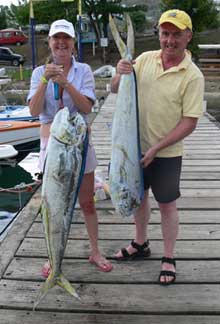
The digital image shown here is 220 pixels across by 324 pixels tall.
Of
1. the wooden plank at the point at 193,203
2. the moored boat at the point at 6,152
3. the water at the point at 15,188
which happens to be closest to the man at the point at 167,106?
the wooden plank at the point at 193,203

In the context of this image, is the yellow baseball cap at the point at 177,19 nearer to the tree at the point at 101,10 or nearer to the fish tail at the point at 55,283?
the fish tail at the point at 55,283

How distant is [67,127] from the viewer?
226 centimetres

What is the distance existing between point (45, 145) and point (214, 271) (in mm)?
1257

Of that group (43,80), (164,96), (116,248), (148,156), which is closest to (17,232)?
(116,248)

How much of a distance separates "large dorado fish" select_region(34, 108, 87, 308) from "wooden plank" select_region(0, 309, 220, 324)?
0.09 metres

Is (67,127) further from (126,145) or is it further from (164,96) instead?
(164,96)

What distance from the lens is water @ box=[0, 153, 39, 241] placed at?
5951 mm

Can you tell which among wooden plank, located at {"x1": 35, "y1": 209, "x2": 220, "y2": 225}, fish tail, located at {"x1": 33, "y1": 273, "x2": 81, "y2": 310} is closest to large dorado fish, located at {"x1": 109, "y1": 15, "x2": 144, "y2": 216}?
fish tail, located at {"x1": 33, "y1": 273, "x2": 81, "y2": 310}

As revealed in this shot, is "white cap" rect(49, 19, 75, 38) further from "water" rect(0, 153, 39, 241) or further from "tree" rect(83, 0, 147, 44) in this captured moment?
"tree" rect(83, 0, 147, 44)

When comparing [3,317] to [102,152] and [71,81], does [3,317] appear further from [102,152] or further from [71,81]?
[102,152]

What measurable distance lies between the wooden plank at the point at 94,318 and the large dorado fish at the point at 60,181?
0.09 meters

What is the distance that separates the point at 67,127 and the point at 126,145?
43cm

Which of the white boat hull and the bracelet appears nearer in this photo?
the bracelet

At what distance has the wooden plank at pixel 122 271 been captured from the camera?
2.70 m
